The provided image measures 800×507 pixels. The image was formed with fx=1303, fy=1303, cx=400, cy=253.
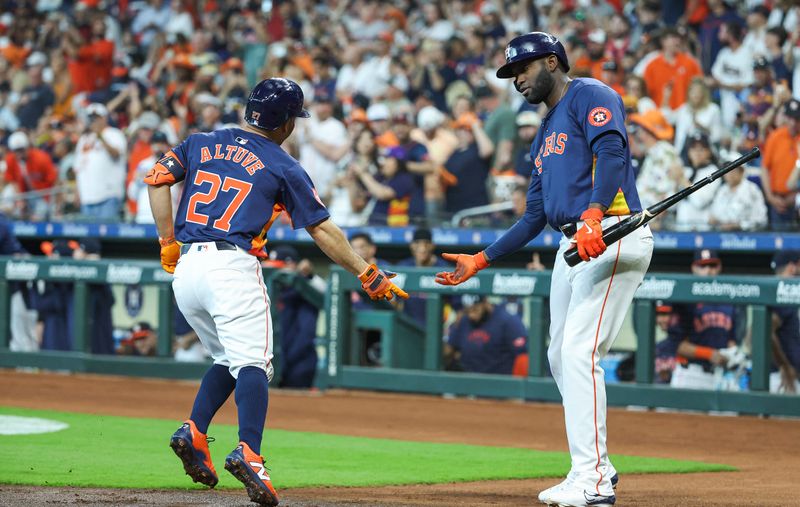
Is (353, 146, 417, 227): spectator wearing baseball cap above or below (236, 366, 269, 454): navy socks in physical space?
above

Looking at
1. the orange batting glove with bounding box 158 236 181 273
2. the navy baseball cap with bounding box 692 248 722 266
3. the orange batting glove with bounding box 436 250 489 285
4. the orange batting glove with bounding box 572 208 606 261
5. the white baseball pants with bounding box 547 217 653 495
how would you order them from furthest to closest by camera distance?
the navy baseball cap with bounding box 692 248 722 266
the orange batting glove with bounding box 436 250 489 285
the orange batting glove with bounding box 158 236 181 273
the white baseball pants with bounding box 547 217 653 495
the orange batting glove with bounding box 572 208 606 261

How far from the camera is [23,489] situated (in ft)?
19.3

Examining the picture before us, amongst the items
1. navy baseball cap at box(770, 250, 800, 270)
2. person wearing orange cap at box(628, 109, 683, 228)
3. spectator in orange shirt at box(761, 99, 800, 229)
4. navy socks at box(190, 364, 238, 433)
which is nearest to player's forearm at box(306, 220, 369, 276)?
navy socks at box(190, 364, 238, 433)

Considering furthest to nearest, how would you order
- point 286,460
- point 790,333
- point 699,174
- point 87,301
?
point 87,301 < point 699,174 < point 790,333 < point 286,460

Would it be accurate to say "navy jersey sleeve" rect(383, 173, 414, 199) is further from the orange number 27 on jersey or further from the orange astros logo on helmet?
the orange astros logo on helmet

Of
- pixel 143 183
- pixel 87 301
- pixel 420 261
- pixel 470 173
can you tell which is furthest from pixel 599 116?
pixel 143 183

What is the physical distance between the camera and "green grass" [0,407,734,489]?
21.2 ft

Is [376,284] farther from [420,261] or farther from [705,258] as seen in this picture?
[420,261]

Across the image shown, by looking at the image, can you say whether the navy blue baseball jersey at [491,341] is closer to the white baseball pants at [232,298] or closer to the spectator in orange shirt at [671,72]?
the spectator in orange shirt at [671,72]

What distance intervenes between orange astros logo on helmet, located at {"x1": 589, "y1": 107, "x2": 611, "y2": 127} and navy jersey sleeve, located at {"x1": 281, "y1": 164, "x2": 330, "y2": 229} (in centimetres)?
121

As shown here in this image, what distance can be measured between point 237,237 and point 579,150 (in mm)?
1519

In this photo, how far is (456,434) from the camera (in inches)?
361

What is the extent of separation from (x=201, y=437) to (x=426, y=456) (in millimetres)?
2353

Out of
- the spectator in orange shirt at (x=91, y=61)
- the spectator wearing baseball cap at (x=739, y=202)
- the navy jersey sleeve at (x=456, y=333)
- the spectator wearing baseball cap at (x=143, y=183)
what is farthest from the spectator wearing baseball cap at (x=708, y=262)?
the spectator in orange shirt at (x=91, y=61)
